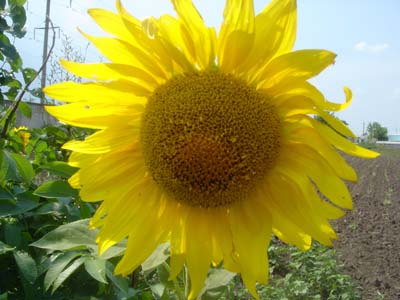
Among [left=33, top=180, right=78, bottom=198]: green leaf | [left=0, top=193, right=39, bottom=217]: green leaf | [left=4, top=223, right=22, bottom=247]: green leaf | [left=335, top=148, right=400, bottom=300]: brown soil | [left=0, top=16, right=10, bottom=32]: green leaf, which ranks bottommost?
[left=335, top=148, right=400, bottom=300]: brown soil

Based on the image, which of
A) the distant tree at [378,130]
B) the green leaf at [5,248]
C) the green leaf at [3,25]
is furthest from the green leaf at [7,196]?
the distant tree at [378,130]

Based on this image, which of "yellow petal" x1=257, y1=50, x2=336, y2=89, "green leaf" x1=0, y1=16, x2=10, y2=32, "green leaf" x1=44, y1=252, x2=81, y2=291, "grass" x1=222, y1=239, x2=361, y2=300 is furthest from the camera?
"grass" x1=222, y1=239, x2=361, y2=300

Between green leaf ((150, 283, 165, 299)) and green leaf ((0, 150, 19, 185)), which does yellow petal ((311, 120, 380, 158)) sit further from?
green leaf ((0, 150, 19, 185))

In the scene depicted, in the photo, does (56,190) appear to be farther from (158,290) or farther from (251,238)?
(251,238)

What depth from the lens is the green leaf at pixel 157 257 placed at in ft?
3.59

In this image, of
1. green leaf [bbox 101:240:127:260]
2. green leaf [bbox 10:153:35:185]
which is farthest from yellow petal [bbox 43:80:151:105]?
green leaf [bbox 10:153:35:185]

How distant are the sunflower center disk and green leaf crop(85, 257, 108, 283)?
26 centimetres

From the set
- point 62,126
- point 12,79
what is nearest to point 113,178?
point 62,126

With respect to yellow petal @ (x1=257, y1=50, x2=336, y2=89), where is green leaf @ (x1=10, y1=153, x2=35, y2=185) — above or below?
below

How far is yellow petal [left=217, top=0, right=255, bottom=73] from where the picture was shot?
3.18 feet

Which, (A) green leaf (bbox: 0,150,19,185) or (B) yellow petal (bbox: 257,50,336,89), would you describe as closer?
(B) yellow petal (bbox: 257,50,336,89)

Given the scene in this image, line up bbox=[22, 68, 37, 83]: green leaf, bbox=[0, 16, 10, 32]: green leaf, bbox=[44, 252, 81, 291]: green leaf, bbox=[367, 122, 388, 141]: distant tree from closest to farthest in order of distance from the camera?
bbox=[44, 252, 81, 291]: green leaf → bbox=[0, 16, 10, 32]: green leaf → bbox=[22, 68, 37, 83]: green leaf → bbox=[367, 122, 388, 141]: distant tree

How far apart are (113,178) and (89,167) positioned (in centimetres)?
7

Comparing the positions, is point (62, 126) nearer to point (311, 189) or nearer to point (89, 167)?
point (89, 167)
